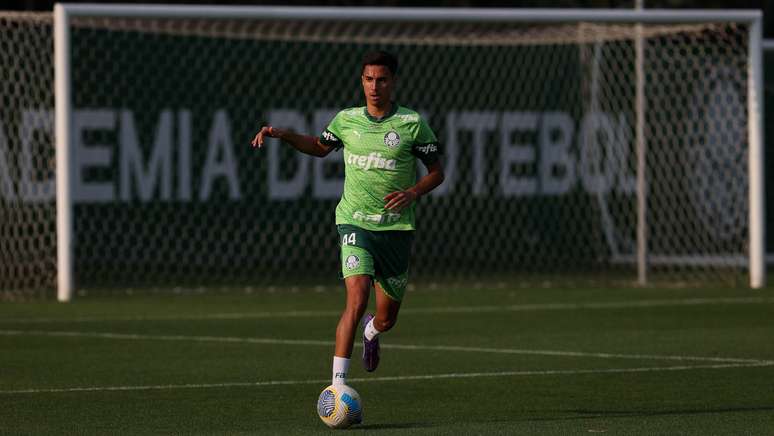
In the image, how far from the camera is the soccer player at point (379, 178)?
877cm

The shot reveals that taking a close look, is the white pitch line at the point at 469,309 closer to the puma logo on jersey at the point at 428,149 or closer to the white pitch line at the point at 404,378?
the white pitch line at the point at 404,378

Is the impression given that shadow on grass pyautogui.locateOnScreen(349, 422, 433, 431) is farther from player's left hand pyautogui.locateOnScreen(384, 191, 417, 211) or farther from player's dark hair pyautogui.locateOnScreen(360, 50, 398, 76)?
player's dark hair pyautogui.locateOnScreen(360, 50, 398, 76)

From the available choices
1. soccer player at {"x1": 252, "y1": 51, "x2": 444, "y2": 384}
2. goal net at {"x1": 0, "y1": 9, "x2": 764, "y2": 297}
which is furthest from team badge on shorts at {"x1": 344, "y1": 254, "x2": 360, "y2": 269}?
goal net at {"x1": 0, "y1": 9, "x2": 764, "y2": 297}

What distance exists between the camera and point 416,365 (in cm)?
1131

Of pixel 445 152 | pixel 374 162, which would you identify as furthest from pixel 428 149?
pixel 445 152

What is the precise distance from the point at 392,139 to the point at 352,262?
72 centimetres

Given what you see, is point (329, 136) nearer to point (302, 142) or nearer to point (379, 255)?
point (302, 142)

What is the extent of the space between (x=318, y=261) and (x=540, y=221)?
2.89 m

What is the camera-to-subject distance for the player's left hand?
8.63m

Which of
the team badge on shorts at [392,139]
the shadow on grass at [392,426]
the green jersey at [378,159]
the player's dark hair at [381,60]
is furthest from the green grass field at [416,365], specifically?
the player's dark hair at [381,60]

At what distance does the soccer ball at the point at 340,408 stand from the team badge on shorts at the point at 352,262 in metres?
0.79

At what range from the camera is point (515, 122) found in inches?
858

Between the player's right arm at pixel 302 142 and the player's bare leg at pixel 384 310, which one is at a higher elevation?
the player's right arm at pixel 302 142

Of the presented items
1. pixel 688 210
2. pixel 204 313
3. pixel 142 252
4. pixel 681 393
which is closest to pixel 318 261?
pixel 142 252
